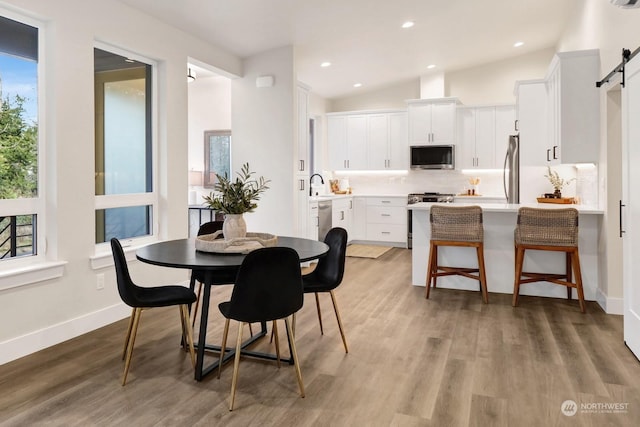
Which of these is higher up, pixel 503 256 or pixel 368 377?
pixel 503 256

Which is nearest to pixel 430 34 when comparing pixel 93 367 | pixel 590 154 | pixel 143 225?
pixel 590 154

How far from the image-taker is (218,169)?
7.67 meters

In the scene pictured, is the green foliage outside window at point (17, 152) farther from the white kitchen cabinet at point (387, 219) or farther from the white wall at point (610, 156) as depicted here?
the white kitchen cabinet at point (387, 219)

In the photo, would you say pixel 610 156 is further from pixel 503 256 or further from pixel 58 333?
pixel 58 333

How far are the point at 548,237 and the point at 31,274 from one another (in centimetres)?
409

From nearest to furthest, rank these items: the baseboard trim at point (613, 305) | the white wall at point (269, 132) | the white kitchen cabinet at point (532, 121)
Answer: the baseboard trim at point (613, 305), the white kitchen cabinet at point (532, 121), the white wall at point (269, 132)

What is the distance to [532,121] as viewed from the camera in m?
5.37

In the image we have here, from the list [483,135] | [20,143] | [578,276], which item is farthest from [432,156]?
[20,143]

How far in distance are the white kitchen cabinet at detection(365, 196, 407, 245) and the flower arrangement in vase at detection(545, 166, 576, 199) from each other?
96.2 inches

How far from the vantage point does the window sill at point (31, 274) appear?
2.96m

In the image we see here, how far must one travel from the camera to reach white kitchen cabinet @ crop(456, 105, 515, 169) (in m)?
7.43

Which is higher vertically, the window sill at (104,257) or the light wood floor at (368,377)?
the window sill at (104,257)

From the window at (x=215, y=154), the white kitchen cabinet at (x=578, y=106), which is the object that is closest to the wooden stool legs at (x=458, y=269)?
the white kitchen cabinet at (x=578, y=106)

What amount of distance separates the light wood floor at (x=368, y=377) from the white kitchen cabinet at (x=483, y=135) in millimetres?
4014
